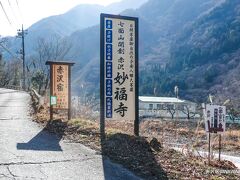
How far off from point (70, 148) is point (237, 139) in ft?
44.4

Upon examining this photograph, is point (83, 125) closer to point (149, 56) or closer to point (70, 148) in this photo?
point (70, 148)

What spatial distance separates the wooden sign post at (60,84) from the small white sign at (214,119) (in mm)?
4698

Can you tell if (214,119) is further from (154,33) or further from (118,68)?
(154,33)

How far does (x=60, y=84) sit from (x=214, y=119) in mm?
5199

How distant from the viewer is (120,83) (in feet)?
27.0

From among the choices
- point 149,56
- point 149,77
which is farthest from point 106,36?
point 149,56

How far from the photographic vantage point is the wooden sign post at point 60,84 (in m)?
10.9

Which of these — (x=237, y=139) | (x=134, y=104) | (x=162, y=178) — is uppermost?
(x=134, y=104)

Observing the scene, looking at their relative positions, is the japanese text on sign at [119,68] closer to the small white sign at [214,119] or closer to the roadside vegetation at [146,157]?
the roadside vegetation at [146,157]

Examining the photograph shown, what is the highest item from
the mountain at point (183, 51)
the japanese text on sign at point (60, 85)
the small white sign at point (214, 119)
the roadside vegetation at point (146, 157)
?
the mountain at point (183, 51)

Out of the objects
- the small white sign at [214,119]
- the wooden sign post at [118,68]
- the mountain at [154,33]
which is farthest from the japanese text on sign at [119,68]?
the mountain at [154,33]

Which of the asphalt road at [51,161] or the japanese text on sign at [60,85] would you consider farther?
the japanese text on sign at [60,85]

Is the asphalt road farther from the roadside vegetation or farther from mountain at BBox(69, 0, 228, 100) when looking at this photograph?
mountain at BBox(69, 0, 228, 100)

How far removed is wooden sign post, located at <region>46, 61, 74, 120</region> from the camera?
10.9 m
